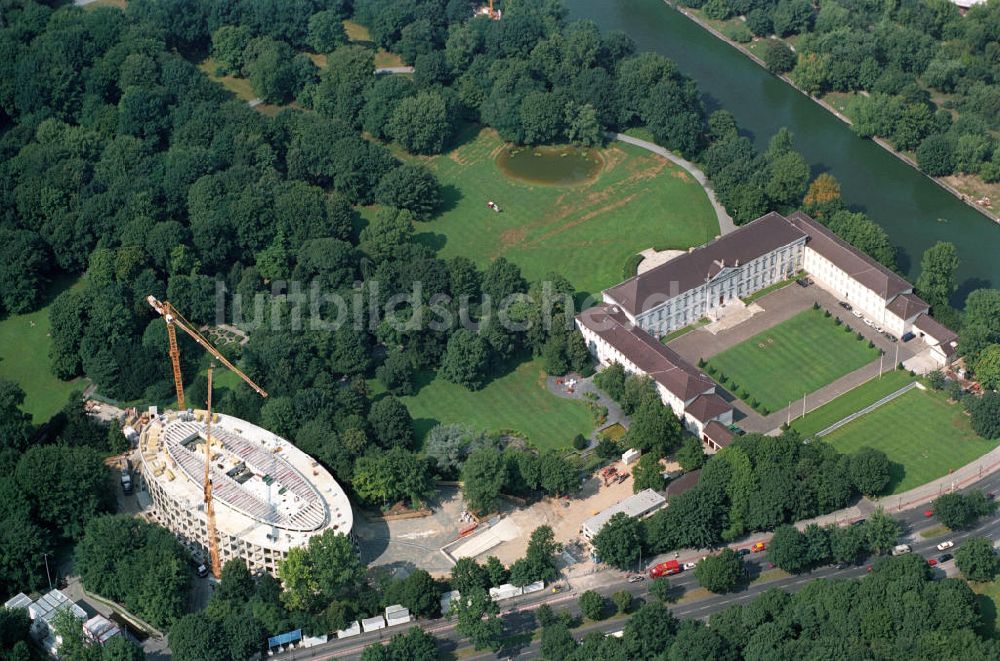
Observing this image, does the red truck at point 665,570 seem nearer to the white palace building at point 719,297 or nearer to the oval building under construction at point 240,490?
the white palace building at point 719,297

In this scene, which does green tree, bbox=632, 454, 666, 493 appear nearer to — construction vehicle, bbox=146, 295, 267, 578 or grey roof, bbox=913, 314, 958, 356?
grey roof, bbox=913, 314, 958, 356

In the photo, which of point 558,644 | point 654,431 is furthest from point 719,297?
point 558,644

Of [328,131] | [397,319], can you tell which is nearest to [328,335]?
[397,319]

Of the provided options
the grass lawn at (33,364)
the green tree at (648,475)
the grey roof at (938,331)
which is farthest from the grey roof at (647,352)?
the grass lawn at (33,364)

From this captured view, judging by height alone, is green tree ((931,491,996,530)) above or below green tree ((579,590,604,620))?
above

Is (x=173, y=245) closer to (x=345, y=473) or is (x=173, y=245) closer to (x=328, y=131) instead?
(x=328, y=131)

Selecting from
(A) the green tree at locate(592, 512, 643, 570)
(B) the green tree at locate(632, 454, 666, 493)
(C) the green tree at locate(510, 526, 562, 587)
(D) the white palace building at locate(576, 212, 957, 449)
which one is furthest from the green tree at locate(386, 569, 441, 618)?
(D) the white palace building at locate(576, 212, 957, 449)
